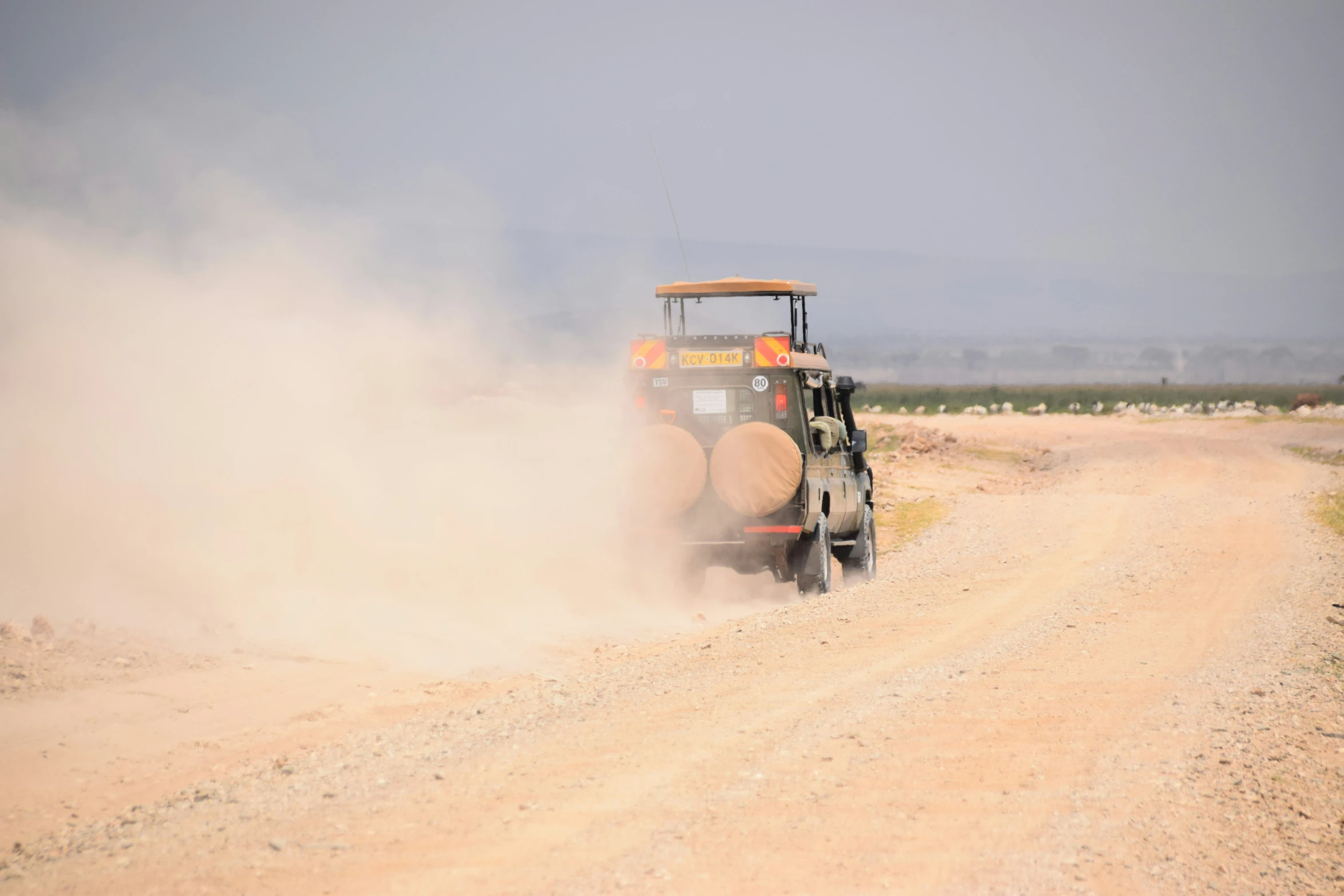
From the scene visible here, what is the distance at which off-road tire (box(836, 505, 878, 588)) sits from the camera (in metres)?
14.5

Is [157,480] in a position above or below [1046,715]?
above

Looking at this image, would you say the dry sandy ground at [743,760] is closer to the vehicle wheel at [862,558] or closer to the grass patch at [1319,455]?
the vehicle wheel at [862,558]

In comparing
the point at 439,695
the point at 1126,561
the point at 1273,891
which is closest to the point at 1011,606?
the point at 1126,561

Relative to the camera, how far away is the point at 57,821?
19.3ft

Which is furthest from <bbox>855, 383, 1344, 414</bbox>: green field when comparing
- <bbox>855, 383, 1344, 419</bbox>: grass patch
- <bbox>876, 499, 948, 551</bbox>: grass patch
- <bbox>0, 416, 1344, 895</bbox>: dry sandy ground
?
<bbox>0, 416, 1344, 895</bbox>: dry sandy ground

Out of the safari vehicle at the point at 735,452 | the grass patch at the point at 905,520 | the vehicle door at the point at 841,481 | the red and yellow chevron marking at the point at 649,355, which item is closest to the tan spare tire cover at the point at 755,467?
the safari vehicle at the point at 735,452

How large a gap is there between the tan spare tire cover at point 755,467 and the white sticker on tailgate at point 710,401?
38 cm

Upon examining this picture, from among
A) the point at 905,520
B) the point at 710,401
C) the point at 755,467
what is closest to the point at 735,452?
the point at 755,467

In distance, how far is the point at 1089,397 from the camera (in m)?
95.4

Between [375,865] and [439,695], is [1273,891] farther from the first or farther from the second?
[439,695]

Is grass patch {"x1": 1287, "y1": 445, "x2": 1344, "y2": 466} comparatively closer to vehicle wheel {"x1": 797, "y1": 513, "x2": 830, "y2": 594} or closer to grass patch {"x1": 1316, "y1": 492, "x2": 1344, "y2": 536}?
grass patch {"x1": 1316, "y1": 492, "x2": 1344, "y2": 536}

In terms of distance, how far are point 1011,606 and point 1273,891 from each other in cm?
632

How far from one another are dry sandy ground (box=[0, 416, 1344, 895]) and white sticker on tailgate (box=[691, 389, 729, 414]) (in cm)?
213

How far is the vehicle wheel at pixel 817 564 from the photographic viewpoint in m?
12.6
